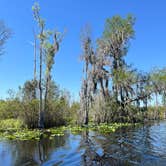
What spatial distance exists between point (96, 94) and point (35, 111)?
8.95 m

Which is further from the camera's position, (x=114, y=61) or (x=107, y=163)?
(x=114, y=61)

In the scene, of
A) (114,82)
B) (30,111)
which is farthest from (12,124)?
(114,82)

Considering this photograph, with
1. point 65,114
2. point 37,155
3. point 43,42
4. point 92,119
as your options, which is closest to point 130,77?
point 92,119

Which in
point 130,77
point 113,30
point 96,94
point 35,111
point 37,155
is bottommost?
point 37,155

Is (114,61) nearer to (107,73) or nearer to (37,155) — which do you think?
(107,73)

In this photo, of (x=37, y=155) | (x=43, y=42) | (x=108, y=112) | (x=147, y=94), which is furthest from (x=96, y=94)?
(x=37, y=155)

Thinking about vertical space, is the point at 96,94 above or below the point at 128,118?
above

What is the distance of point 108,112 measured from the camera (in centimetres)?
2878

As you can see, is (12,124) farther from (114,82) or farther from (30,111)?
(114,82)

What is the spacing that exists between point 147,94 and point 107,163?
25.2 metres

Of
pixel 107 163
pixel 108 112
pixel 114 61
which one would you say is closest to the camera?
pixel 107 163

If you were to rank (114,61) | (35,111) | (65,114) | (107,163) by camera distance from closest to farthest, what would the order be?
(107,163)
(35,111)
(65,114)
(114,61)

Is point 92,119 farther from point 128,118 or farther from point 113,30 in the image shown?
point 113,30

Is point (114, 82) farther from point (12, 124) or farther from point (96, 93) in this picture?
point (12, 124)
